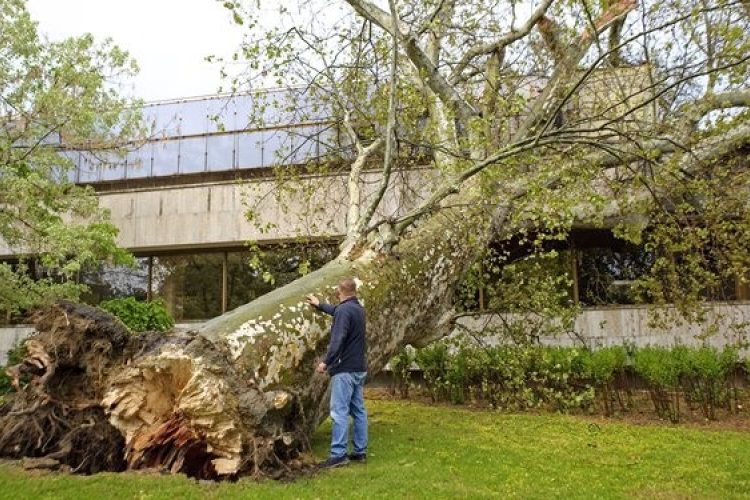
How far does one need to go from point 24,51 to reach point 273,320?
10.8 meters

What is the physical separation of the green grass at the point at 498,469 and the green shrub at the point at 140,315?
456cm

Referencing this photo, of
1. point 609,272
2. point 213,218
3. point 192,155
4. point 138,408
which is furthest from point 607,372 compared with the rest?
point 192,155

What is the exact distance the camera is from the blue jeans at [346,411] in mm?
6492

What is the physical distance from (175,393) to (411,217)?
3.73m

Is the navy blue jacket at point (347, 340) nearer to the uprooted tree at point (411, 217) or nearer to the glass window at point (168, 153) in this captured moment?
the uprooted tree at point (411, 217)

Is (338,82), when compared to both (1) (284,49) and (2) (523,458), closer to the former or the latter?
(1) (284,49)

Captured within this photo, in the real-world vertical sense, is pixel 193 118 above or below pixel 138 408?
above

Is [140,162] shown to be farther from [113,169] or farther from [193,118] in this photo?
[193,118]

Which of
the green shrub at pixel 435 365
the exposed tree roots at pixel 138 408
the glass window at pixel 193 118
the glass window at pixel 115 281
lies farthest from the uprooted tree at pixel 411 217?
the glass window at pixel 115 281

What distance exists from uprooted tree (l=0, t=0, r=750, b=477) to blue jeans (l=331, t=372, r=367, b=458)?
0.33m

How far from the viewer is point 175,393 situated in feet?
19.3

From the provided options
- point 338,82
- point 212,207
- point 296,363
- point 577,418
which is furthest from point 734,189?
point 212,207

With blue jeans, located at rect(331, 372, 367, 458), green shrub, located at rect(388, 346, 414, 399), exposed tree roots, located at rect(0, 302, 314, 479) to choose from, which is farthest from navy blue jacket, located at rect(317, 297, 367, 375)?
green shrub, located at rect(388, 346, 414, 399)

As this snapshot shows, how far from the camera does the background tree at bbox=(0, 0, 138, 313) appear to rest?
12.9 metres
